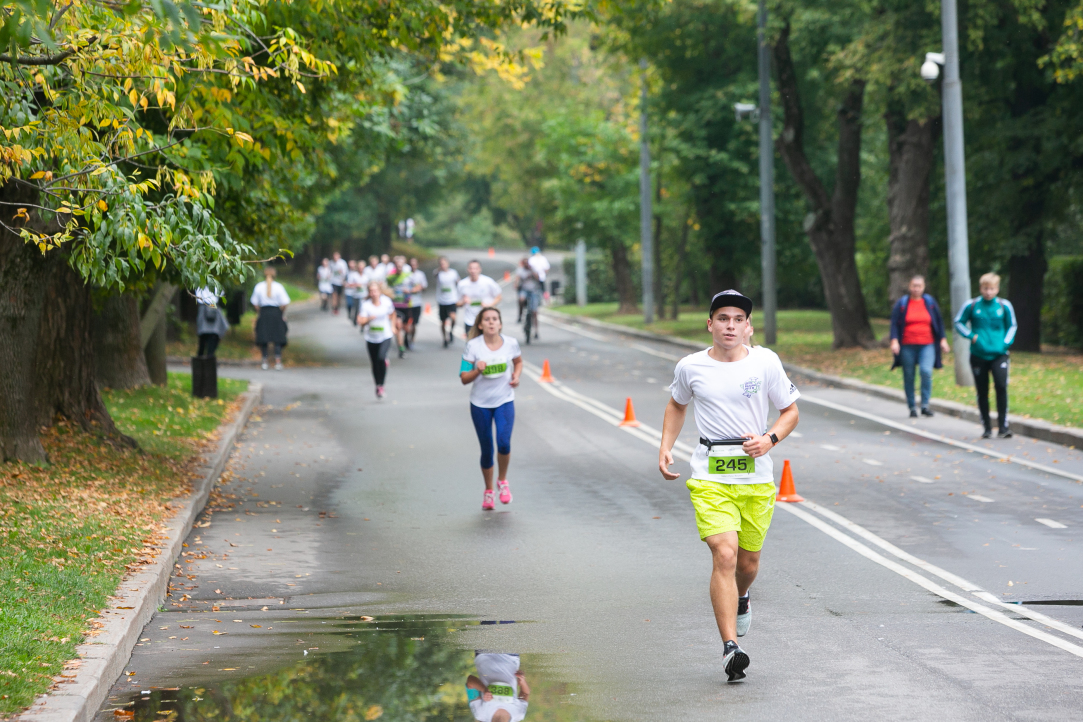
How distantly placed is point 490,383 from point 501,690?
5485 mm

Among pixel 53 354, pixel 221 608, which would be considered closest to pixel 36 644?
pixel 221 608

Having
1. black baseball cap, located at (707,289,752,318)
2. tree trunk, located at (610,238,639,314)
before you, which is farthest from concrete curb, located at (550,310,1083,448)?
tree trunk, located at (610,238,639,314)

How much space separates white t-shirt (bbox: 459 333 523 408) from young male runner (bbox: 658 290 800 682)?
469 cm

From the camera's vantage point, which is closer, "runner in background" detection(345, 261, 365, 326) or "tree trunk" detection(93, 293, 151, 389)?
"tree trunk" detection(93, 293, 151, 389)

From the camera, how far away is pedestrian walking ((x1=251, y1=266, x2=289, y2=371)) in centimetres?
2508

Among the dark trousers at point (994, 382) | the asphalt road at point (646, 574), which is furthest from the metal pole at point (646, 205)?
the asphalt road at point (646, 574)

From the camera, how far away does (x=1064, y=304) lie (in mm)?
28344

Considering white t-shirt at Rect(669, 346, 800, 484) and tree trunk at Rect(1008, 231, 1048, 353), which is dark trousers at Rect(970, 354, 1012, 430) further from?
tree trunk at Rect(1008, 231, 1048, 353)

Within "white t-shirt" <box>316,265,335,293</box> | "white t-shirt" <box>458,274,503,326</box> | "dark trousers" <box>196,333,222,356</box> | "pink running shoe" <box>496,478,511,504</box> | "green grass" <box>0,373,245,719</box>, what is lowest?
"pink running shoe" <box>496,478,511,504</box>

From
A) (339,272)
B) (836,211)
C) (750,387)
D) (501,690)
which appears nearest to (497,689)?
(501,690)

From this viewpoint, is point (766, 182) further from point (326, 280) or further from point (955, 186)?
point (326, 280)

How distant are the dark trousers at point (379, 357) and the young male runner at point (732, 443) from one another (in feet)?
46.4

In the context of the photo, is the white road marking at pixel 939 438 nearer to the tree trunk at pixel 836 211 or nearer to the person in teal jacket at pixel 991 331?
the person in teal jacket at pixel 991 331

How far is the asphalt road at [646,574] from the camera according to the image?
20.5 feet
